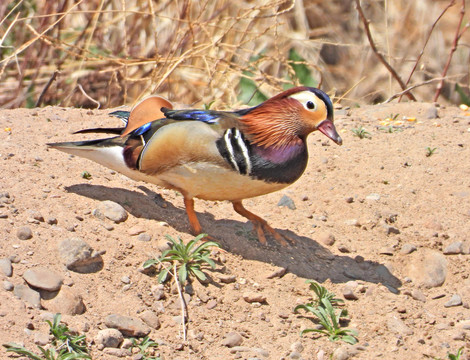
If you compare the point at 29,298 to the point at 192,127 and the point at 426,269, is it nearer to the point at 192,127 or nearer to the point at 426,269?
the point at 192,127

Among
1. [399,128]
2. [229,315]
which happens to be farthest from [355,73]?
[229,315]

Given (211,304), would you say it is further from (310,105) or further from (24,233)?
(310,105)

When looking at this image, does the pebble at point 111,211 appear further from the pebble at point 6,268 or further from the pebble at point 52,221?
the pebble at point 6,268

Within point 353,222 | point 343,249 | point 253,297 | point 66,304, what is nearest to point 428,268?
point 343,249

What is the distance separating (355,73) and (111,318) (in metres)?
6.57

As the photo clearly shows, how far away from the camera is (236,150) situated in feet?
11.9

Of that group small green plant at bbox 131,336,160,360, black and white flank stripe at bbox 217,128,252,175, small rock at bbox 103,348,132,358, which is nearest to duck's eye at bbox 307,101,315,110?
black and white flank stripe at bbox 217,128,252,175

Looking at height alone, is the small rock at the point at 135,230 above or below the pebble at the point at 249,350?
above

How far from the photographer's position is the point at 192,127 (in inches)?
146

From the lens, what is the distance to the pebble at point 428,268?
3.85m

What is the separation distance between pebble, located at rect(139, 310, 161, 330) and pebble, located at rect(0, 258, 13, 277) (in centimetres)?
58

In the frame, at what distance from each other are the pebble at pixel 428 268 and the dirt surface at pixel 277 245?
0.01 m

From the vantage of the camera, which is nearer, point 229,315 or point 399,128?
point 229,315

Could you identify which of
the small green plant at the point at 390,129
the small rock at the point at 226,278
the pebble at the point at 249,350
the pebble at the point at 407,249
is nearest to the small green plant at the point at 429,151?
the small green plant at the point at 390,129
